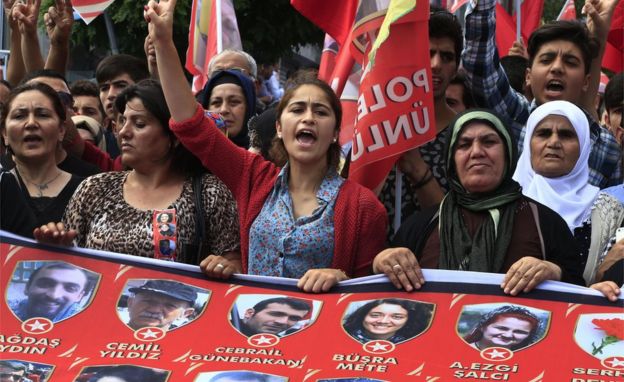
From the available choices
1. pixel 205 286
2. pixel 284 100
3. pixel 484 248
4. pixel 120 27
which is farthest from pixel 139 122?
pixel 120 27

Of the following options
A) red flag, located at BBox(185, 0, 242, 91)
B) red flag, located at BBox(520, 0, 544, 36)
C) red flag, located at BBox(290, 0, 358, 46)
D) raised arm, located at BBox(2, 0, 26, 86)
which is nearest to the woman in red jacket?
red flag, located at BBox(290, 0, 358, 46)

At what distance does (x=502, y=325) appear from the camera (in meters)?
3.74

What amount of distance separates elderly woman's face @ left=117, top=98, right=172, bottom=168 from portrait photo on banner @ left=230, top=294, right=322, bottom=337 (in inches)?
36.9

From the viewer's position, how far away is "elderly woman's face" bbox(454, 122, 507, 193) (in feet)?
13.7

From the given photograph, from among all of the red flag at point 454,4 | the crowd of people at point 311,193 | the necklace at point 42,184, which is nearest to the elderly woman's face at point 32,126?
the crowd of people at point 311,193

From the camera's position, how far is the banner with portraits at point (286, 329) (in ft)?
11.9

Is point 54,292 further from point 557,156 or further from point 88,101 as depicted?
point 88,101

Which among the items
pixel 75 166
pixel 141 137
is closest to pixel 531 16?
pixel 75 166

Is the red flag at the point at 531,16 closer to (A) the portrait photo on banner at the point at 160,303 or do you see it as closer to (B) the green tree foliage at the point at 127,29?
(A) the portrait photo on banner at the point at 160,303

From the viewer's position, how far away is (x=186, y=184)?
4.64 meters

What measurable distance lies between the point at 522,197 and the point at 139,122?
5.39 feet

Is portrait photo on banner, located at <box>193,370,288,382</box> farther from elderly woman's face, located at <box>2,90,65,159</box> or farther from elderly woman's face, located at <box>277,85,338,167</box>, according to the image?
elderly woman's face, located at <box>2,90,65,159</box>

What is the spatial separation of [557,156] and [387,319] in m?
1.45

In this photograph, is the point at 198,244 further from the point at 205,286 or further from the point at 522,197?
the point at 522,197
